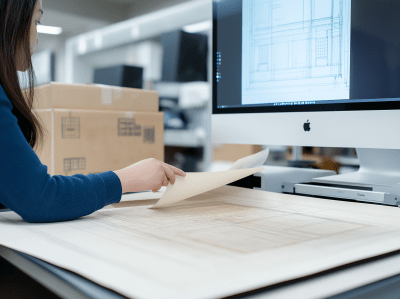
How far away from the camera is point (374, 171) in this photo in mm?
796

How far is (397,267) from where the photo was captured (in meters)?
0.33

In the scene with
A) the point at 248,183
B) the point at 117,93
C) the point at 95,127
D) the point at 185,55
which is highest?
the point at 185,55

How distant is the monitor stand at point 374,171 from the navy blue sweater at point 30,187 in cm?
47

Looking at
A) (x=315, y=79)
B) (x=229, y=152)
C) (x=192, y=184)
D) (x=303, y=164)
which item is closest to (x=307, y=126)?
(x=315, y=79)

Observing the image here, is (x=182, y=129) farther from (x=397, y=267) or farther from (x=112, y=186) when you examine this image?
(x=397, y=267)

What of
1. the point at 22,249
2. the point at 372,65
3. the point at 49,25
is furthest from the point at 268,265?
the point at 49,25

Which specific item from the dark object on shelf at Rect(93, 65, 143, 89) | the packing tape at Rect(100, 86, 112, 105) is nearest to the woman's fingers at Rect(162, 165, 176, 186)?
the packing tape at Rect(100, 86, 112, 105)

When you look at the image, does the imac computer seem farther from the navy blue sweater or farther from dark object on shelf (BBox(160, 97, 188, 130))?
dark object on shelf (BBox(160, 97, 188, 130))

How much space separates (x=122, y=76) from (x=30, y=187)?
3.97 feet

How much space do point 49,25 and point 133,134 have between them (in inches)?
128

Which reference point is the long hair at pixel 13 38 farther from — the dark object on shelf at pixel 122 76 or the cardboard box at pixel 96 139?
the dark object on shelf at pixel 122 76

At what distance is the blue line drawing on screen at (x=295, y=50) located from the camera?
73 cm

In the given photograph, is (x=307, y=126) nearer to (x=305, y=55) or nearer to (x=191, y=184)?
(x=305, y=55)

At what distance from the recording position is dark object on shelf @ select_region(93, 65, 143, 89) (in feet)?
5.28
